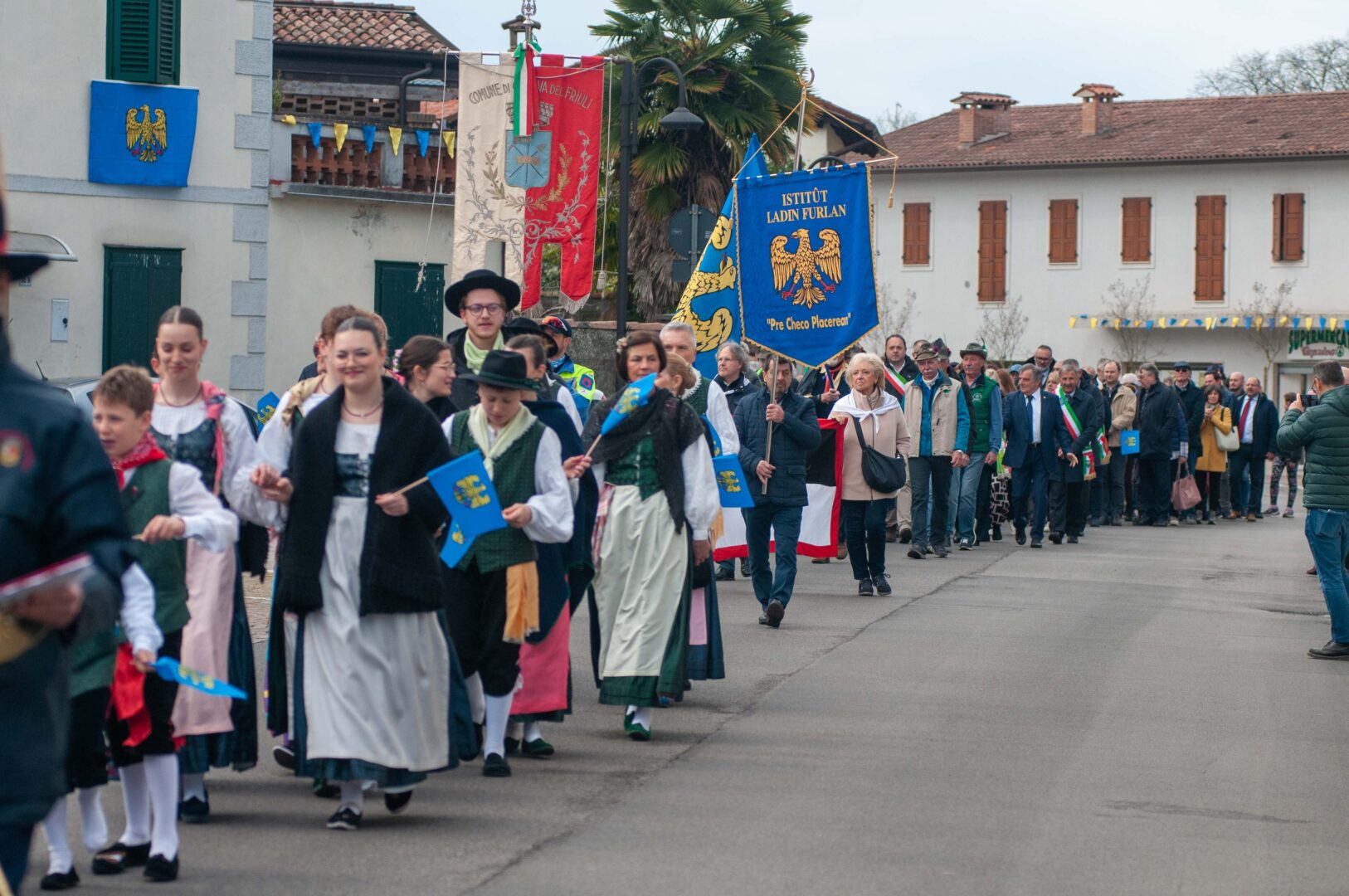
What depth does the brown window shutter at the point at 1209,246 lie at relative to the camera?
2072 inches

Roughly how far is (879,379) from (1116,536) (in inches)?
340

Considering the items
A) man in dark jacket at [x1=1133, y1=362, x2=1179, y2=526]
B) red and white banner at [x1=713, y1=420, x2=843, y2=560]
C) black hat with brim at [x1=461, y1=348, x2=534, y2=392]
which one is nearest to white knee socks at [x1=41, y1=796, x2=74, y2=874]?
black hat with brim at [x1=461, y1=348, x2=534, y2=392]

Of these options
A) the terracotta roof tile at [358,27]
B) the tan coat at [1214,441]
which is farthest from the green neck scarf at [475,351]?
the terracotta roof tile at [358,27]

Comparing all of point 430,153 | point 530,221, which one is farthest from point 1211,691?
point 430,153

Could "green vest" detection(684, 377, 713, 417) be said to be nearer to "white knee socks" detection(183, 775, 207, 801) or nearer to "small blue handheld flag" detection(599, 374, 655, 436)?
"small blue handheld flag" detection(599, 374, 655, 436)

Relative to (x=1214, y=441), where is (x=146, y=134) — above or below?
above

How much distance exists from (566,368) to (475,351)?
3353 mm

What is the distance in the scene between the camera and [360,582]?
21.1 ft

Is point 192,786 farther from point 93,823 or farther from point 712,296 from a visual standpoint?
point 712,296

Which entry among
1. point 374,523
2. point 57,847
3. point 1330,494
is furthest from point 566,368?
point 57,847

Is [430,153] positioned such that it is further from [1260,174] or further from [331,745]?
[1260,174]

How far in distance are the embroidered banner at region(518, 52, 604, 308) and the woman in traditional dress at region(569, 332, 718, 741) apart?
8.61 metres

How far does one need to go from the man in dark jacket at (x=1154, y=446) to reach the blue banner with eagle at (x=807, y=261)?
10598 millimetres

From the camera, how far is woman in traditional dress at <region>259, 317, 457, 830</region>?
6375mm
